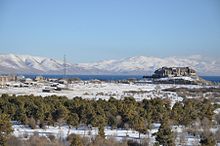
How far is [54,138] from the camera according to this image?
90.7 feet

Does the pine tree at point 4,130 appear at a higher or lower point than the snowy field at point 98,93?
lower

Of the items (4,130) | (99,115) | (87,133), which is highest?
(99,115)

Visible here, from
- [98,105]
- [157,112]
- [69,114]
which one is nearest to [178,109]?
[157,112]

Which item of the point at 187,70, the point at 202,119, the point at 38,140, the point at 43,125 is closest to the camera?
the point at 38,140

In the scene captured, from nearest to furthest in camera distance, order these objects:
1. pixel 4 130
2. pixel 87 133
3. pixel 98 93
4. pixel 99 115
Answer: pixel 4 130 → pixel 87 133 → pixel 99 115 → pixel 98 93

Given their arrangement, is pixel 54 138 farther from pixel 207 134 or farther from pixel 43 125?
pixel 207 134

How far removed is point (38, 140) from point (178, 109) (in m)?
15.0

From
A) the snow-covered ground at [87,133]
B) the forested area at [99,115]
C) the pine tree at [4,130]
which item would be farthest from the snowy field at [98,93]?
the pine tree at [4,130]

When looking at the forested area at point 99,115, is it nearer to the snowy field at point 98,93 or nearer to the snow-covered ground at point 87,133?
the snow-covered ground at point 87,133

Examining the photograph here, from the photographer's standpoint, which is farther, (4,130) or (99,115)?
(99,115)

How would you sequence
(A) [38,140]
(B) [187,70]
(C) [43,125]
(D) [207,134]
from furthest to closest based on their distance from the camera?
(B) [187,70], (C) [43,125], (D) [207,134], (A) [38,140]

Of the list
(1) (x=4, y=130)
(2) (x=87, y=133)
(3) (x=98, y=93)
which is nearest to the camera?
(1) (x=4, y=130)

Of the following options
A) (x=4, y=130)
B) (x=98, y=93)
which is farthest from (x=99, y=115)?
(x=98, y=93)

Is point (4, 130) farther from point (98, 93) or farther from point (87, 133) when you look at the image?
→ point (98, 93)
